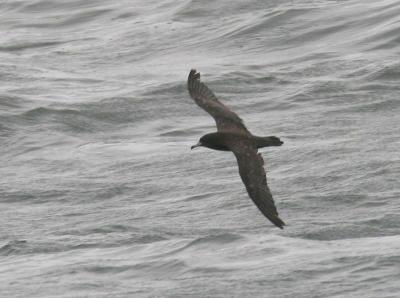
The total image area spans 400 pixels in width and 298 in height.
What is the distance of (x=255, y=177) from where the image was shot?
41.8ft

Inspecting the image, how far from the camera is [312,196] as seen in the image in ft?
54.9

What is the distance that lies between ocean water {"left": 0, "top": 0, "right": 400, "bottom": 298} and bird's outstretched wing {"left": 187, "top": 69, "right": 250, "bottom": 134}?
54.5 inches

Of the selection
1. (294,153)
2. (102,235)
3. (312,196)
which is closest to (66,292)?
(102,235)

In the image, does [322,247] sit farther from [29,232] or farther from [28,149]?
[28,149]

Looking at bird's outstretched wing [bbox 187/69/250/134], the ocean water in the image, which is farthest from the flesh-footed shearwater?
the ocean water

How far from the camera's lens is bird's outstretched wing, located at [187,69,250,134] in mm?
13992

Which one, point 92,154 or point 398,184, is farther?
point 92,154

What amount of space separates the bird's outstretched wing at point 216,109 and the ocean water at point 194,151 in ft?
4.54

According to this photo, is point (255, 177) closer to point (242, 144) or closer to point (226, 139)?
point (242, 144)

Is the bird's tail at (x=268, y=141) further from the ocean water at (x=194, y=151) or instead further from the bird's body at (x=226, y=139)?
the ocean water at (x=194, y=151)

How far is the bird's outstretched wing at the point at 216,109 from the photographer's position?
1399 cm

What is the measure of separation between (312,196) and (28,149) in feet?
16.0

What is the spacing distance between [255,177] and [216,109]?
189 cm

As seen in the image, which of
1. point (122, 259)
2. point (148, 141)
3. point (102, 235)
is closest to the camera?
point (122, 259)
